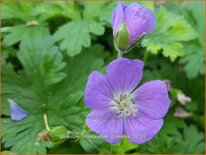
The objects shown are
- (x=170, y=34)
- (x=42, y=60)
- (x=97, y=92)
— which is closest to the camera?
(x=97, y=92)

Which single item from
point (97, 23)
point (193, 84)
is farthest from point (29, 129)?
point (193, 84)

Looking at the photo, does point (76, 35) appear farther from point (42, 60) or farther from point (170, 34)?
point (170, 34)

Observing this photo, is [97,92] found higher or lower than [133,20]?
lower

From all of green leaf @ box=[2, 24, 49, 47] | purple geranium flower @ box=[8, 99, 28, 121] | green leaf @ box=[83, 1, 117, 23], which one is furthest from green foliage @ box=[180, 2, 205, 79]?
purple geranium flower @ box=[8, 99, 28, 121]

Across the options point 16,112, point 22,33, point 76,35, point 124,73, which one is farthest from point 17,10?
point 124,73

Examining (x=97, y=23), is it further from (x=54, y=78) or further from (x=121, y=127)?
(x=121, y=127)

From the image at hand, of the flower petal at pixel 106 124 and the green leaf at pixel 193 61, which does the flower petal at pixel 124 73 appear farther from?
the green leaf at pixel 193 61
